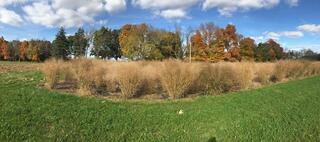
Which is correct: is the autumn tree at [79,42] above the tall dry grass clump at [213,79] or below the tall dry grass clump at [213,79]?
above

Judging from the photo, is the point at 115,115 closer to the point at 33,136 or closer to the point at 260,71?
the point at 33,136

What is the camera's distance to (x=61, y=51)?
67000 millimetres

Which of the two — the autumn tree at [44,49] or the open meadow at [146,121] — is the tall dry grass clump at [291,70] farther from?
the autumn tree at [44,49]

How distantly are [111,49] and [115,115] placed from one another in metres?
60.4

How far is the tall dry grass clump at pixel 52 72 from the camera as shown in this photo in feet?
47.0

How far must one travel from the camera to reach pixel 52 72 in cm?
1451

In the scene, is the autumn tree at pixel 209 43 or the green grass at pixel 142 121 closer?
the green grass at pixel 142 121

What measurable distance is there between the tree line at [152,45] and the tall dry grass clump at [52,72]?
37.6 metres

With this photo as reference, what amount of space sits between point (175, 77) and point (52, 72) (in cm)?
596

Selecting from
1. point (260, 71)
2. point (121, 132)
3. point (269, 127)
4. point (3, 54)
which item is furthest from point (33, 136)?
point (3, 54)

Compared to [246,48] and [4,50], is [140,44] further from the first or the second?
[4,50]

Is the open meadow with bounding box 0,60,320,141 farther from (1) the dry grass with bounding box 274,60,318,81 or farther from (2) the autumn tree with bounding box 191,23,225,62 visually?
(2) the autumn tree with bounding box 191,23,225,62

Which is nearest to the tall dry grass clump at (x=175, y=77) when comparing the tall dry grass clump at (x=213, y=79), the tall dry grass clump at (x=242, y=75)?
the tall dry grass clump at (x=213, y=79)

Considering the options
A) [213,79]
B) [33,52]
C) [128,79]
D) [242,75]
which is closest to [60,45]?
[33,52]
